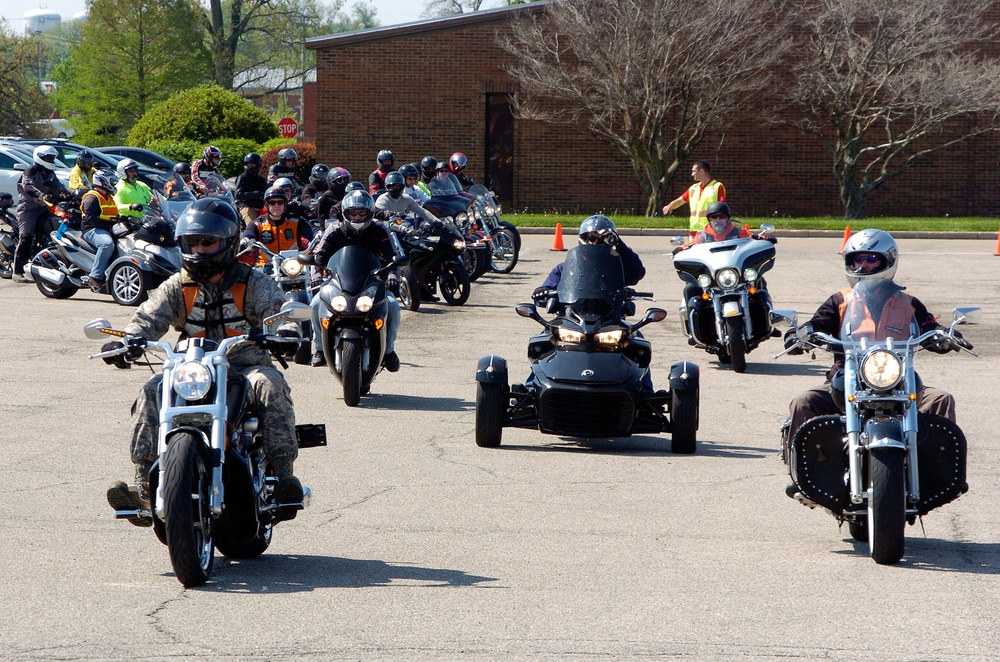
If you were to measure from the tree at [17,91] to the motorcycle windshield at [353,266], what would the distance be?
145 feet

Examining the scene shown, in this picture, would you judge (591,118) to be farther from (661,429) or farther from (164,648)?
(164,648)

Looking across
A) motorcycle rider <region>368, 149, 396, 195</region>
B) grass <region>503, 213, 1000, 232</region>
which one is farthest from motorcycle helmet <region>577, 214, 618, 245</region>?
grass <region>503, 213, 1000, 232</region>

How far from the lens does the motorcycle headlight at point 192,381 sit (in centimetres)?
587

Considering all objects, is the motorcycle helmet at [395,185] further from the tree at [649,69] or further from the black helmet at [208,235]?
the tree at [649,69]

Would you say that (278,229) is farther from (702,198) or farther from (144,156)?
(144,156)

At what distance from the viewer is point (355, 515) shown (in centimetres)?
755

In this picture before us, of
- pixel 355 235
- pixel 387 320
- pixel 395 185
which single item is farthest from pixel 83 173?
pixel 387 320

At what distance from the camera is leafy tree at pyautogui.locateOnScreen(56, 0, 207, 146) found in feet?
182

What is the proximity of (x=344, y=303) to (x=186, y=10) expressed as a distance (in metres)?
50.8

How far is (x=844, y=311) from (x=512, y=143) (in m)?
30.3

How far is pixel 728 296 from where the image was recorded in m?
13.1

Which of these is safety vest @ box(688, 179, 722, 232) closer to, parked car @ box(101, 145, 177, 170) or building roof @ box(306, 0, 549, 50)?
parked car @ box(101, 145, 177, 170)

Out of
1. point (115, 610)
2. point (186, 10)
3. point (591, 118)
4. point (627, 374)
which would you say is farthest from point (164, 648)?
point (186, 10)

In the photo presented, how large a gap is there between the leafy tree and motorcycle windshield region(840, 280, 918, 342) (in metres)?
52.3
